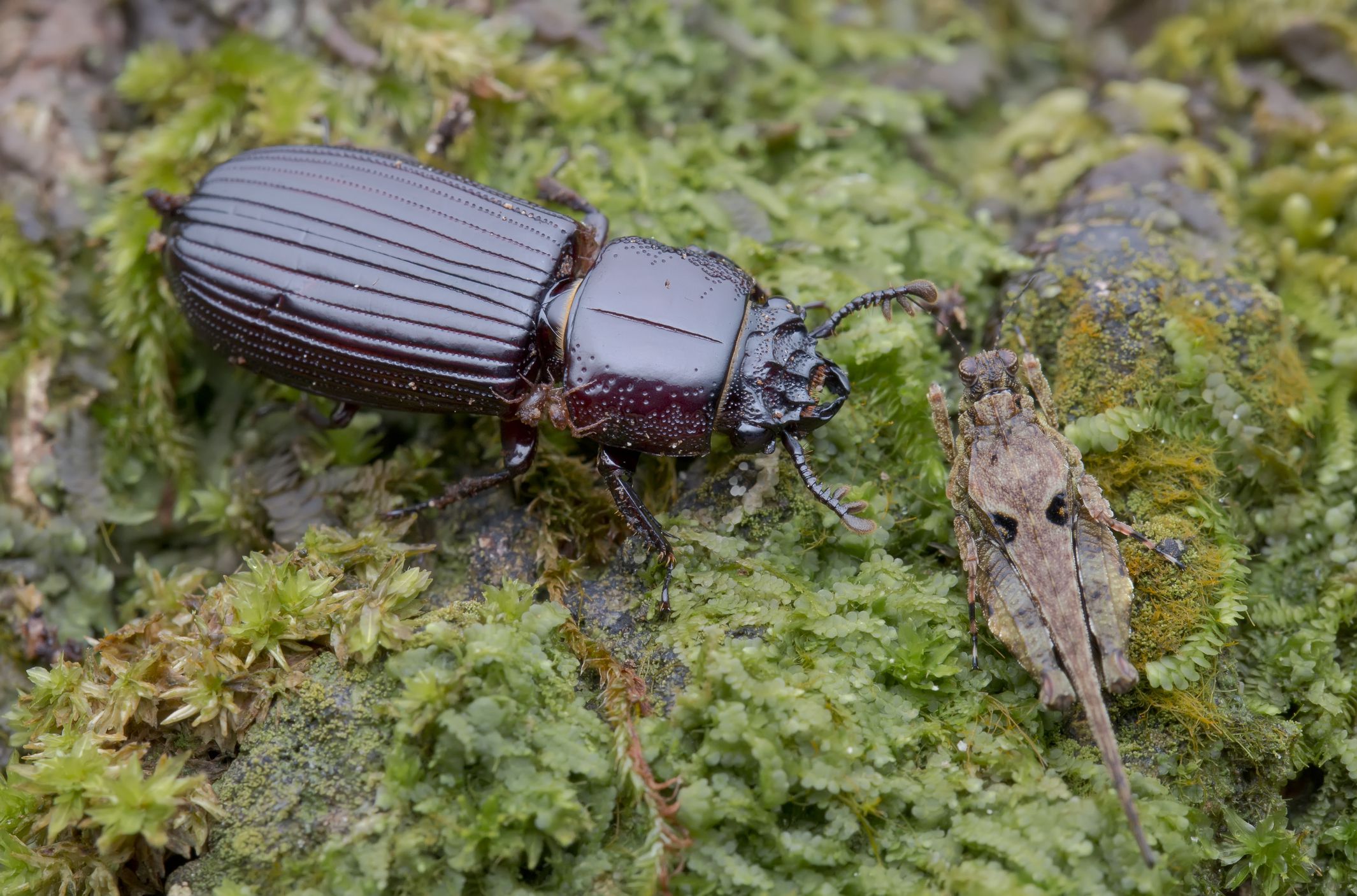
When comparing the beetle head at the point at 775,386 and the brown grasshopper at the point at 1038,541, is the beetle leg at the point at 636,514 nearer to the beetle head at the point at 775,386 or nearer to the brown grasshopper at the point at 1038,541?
the beetle head at the point at 775,386

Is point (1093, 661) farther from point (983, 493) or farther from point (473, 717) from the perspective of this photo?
point (473, 717)

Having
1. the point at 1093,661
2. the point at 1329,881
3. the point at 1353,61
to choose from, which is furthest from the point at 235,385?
the point at 1353,61

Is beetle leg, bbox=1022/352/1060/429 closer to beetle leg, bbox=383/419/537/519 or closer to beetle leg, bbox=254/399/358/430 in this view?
beetle leg, bbox=383/419/537/519

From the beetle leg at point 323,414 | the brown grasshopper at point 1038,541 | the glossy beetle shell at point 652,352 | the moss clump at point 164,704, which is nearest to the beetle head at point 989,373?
the brown grasshopper at point 1038,541

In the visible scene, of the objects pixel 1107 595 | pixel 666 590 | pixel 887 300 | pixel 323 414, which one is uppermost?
pixel 887 300

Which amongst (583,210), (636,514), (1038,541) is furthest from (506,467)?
(1038,541)

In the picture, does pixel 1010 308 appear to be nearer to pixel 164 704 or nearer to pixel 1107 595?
pixel 1107 595

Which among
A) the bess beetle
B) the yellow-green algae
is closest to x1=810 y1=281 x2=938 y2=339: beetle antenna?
the bess beetle

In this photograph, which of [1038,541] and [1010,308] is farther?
[1010,308]
